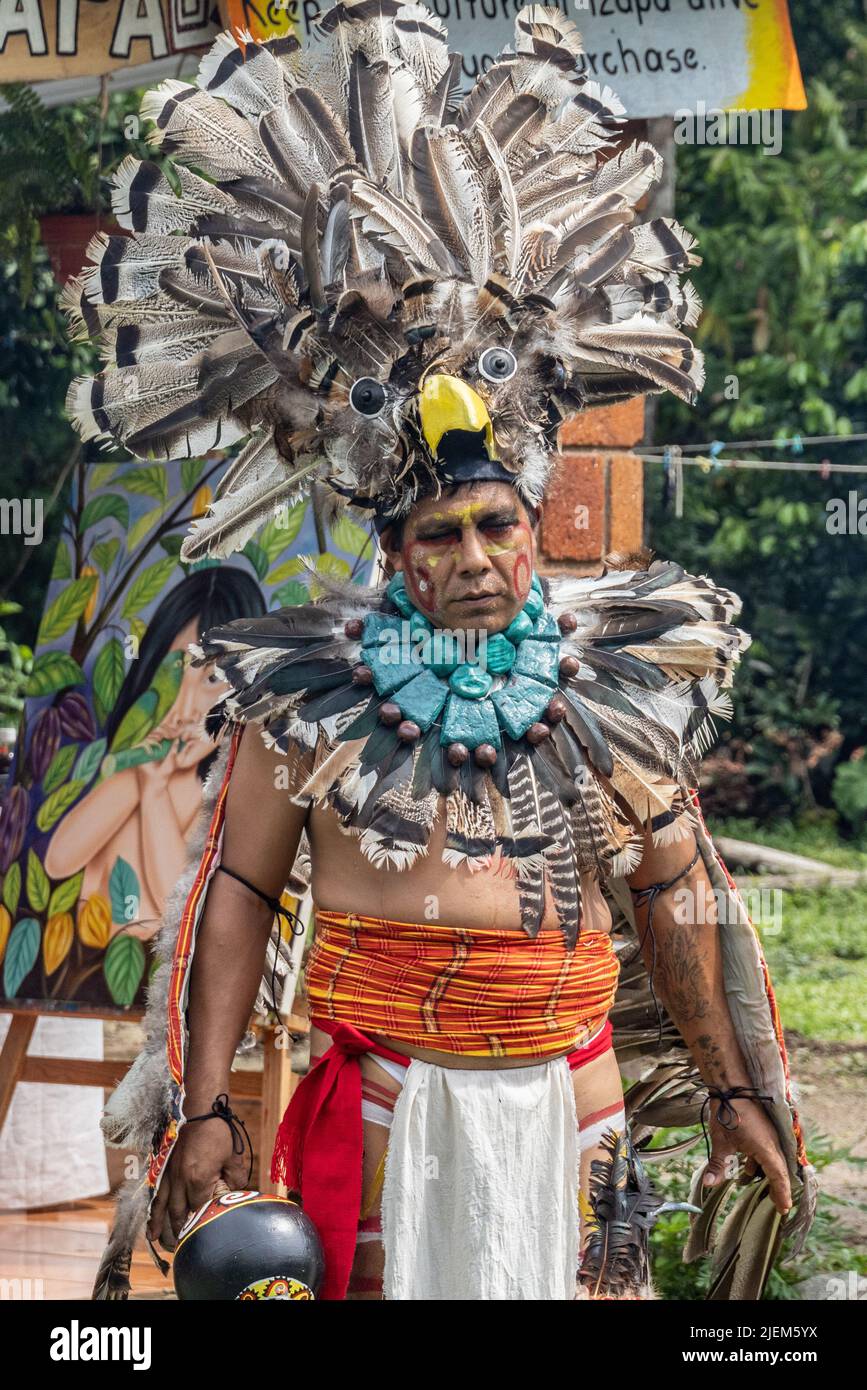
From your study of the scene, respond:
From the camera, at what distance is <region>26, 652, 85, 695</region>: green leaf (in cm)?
422

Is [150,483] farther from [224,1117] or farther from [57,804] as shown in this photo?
[224,1117]

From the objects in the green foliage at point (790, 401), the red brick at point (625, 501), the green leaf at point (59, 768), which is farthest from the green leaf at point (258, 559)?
the green foliage at point (790, 401)

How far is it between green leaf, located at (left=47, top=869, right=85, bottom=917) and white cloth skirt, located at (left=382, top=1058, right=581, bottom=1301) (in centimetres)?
158

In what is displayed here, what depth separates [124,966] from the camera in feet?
13.1

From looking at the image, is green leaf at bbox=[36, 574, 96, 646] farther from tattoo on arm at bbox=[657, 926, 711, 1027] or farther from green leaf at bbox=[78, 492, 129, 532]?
tattoo on arm at bbox=[657, 926, 711, 1027]

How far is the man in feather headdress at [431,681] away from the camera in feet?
8.91

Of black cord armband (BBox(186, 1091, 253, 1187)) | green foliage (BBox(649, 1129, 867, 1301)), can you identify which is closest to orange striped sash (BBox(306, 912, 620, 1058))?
black cord armband (BBox(186, 1091, 253, 1187))

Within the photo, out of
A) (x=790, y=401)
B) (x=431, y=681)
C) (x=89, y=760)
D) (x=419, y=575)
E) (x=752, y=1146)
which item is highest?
(x=790, y=401)

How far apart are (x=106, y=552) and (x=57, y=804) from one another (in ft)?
2.06

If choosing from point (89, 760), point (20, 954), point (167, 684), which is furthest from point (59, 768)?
point (20, 954)

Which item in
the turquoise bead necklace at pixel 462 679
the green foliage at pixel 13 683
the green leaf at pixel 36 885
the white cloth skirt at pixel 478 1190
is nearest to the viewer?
the white cloth skirt at pixel 478 1190

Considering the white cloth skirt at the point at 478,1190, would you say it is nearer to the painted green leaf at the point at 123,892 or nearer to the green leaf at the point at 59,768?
the painted green leaf at the point at 123,892

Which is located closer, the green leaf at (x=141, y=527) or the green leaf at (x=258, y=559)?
the green leaf at (x=258, y=559)

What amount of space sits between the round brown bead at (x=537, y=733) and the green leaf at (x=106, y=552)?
1.75 m
